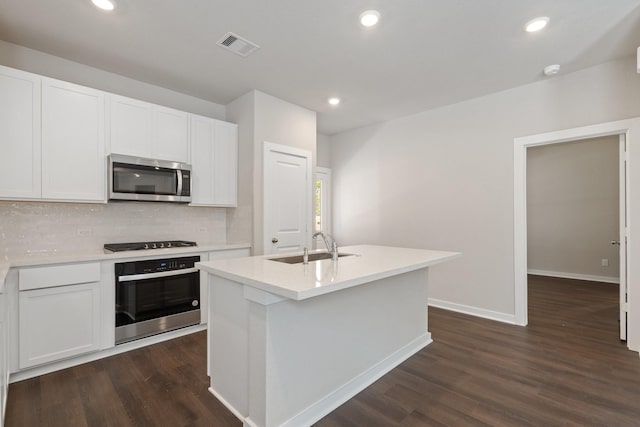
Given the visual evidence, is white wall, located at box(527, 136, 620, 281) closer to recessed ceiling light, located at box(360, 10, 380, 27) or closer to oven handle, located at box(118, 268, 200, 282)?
recessed ceiling light, located at box(360, 10, 380, 27)

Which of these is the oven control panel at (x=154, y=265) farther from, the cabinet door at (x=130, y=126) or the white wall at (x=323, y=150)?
the white wall at (x=323, y=150)

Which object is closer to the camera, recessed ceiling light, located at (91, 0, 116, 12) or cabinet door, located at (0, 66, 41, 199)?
recessed ceiling light, located at (91, 0, 116, 12)

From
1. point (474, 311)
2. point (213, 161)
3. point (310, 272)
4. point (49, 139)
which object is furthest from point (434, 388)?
point (49, 139)

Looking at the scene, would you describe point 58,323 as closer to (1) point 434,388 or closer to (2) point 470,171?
(1) point 434,388

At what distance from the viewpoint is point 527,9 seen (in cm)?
210

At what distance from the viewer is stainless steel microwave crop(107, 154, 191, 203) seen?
2.75 metres

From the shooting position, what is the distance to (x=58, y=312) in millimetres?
2344

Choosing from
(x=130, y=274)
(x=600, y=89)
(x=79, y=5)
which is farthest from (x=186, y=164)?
(x=600, y=89)

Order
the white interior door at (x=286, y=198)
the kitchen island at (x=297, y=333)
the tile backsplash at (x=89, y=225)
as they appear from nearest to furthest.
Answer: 1. the kitchen island at (x=297, y=333)
2. the tile backsplash at (x=89, y=225)
3. the white interior door at (x=286, y=198)

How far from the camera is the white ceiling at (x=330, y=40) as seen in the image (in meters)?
2.09

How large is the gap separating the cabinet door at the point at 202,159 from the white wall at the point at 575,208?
6.02 meters

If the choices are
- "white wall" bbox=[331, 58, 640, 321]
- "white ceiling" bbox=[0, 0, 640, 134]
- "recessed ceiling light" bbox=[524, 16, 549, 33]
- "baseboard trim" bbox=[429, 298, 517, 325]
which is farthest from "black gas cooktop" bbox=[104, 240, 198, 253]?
"recessed ceiling light" bbox=[524, 16, 549, 33]

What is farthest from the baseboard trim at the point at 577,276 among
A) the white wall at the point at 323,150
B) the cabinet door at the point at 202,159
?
the cabinet door at the point at 202,159

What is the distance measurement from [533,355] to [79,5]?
14.4 ft
